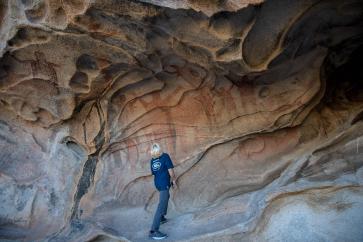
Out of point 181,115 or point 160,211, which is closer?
point 160,211

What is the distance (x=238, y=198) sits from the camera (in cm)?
498

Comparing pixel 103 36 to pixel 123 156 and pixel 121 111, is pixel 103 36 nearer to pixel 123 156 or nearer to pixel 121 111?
pixel 121 111

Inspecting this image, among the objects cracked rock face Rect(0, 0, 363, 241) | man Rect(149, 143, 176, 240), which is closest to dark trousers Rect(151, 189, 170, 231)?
man Rect(149, 143, 176, 240)

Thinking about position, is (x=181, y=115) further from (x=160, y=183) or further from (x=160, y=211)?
(x=160, y=211)

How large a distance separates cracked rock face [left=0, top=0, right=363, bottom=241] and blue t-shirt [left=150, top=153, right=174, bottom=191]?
494 millimetres

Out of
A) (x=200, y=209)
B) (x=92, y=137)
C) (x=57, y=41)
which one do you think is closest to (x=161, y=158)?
(x=200, y=209)

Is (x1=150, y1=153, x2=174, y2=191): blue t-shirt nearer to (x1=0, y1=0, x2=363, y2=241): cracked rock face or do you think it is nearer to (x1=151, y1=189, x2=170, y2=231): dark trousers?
(x1=151, y1=189, x2=170, y2=231): dark trousers

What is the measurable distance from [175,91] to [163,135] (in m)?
0.56

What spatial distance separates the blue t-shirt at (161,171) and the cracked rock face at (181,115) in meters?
0.49

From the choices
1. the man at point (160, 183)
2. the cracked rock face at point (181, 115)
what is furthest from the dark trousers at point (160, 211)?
the cracked rock face at point (181, 115)

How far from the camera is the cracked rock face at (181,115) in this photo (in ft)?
14.7

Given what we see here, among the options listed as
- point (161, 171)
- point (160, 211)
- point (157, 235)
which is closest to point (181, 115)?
point (161, 171)

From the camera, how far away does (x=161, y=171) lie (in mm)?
4801

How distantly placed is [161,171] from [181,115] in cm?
110
